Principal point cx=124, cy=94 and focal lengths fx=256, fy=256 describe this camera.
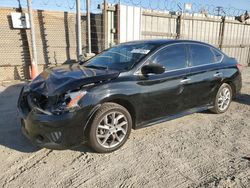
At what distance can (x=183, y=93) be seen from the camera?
434 cm

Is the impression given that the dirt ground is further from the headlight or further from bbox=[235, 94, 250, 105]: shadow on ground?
bbox=[235, 94, 250, 105]: shadow on ground

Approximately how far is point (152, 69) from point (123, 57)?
0.73 meters

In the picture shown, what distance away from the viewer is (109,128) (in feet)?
11.6

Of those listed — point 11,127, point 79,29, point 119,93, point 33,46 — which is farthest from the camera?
point 79,29

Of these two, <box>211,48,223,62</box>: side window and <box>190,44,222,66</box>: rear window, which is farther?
<box>211,48,223,62</box>: side window

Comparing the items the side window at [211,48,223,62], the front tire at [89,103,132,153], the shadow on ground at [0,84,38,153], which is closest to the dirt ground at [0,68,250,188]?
the shadow on ground at [0,84,38,153]

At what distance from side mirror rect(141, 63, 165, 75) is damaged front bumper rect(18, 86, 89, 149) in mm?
1119

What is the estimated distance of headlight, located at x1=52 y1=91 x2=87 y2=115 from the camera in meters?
3.17

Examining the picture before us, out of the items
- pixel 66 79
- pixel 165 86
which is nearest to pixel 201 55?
pixel 165 86

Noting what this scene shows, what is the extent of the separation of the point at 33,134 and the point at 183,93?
2.46 metres

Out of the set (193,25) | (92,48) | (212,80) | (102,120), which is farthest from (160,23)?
(102,120)

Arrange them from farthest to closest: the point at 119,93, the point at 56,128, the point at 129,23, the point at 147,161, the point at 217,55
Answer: the point at 129,23
the point at 217,55
the point at 119,93
the point at 147,161
the point at 56,128

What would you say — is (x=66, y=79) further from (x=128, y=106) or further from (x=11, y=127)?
(x=11, y=127)

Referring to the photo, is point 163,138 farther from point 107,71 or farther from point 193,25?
point 193,25
